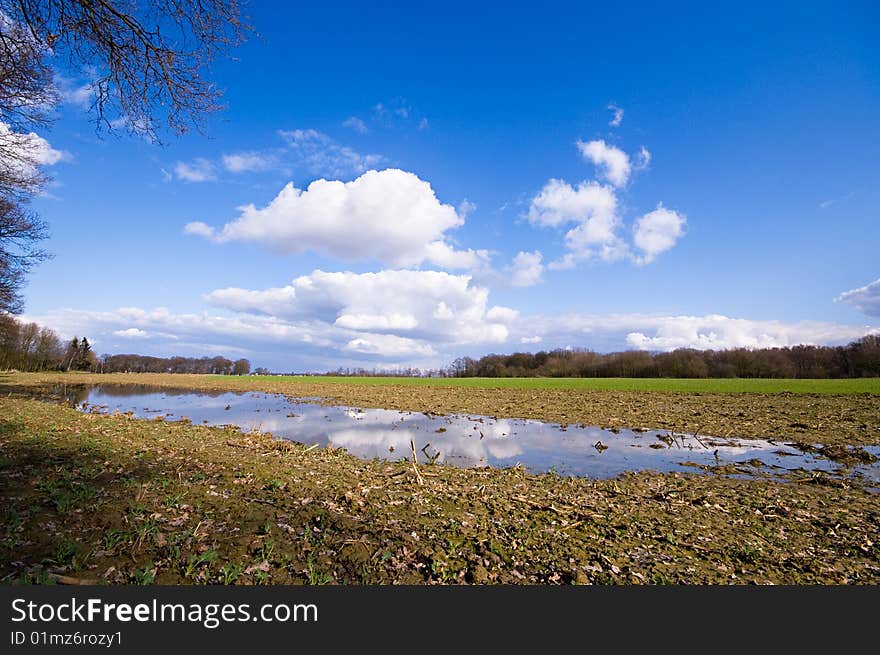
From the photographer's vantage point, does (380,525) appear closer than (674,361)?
Yes

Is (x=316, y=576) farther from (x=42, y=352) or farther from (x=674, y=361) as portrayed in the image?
(x=42, y=352)

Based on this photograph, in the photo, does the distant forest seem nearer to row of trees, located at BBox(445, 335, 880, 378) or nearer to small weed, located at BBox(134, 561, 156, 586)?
row of trees, located at BBox(445, 335, 880, 378)

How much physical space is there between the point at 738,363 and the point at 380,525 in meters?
117

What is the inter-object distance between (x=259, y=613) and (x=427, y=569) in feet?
7.14

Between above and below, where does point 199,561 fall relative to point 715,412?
above

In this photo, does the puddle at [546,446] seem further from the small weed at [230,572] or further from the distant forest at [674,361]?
the distant forest at [674,361]

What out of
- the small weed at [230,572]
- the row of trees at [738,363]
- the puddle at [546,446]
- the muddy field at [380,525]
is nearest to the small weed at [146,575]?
the muddy field at [380,525]

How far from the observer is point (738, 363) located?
9494 cm

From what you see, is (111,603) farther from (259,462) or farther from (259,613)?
(259,462)

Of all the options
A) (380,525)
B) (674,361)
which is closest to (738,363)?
(674,361)

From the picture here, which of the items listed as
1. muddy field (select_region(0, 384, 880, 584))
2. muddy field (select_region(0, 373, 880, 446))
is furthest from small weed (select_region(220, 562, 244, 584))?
muddy field (select_region(0, 373, 880, 446))

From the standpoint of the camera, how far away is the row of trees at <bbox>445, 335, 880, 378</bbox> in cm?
8699

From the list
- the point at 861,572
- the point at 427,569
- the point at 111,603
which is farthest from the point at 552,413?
the point at 111,603

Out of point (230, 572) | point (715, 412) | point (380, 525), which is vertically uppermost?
point (230, 572)
